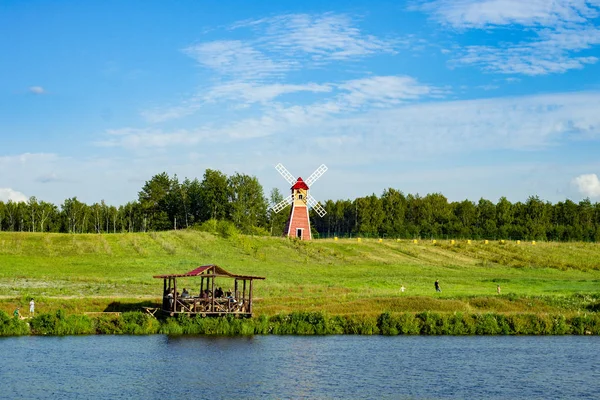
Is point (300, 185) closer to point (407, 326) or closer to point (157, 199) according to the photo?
point (157, 199)

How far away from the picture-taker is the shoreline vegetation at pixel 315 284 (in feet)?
190

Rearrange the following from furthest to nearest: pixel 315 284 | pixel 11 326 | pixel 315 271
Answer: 1. pixel 315 271
2. pixel 315 284
3. pixel 11 326

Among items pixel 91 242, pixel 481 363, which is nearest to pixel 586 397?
pixel 481 363

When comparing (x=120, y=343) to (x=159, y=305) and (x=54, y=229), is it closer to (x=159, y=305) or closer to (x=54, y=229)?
(x=159, y=305)

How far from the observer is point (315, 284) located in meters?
87.4

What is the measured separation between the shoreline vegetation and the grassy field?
182 mm

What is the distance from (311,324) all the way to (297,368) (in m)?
13.0

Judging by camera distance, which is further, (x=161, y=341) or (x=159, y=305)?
(x=159, y=305)

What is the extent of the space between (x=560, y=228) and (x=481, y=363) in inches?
5798

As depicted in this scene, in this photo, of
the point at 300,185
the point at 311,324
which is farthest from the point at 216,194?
the point at 311,324

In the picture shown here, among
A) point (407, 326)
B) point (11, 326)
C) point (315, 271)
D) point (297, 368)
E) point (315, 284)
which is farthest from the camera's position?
point (315, 271)

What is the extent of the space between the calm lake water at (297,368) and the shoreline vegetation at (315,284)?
219 centimetres

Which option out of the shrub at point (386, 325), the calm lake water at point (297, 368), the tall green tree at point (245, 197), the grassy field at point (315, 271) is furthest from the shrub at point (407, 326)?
the tall green tree at point (245, 197)

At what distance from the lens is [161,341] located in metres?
53.1
